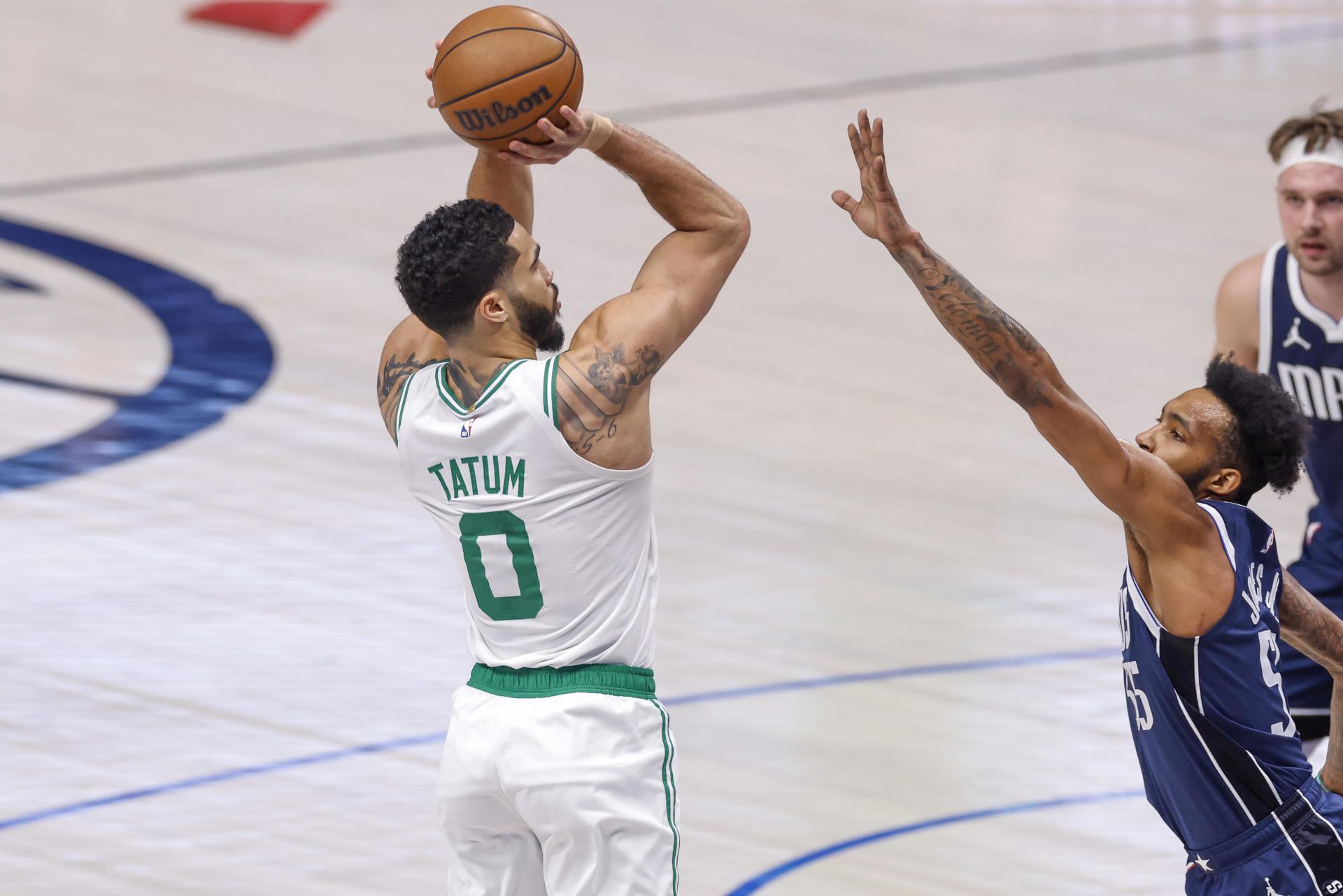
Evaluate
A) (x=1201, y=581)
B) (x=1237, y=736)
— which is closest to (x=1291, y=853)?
(x=1237, y=736)

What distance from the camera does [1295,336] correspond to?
18.1 ft

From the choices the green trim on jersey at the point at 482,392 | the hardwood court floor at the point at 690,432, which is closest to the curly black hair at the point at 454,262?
the green trim on jersey at the point at 482,392

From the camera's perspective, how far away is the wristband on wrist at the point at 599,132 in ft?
13.4

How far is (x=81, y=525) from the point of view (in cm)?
754

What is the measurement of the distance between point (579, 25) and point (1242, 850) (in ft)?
37.7

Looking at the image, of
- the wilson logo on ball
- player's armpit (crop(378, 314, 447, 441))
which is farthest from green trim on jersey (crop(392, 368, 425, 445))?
the wilson logo on ball

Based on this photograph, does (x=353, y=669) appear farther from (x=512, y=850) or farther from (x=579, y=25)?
(x=579, y=25)

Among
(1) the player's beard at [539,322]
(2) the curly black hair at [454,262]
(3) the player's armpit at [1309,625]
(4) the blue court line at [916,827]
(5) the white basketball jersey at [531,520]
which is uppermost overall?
(2) the curly black hair at [454,262]

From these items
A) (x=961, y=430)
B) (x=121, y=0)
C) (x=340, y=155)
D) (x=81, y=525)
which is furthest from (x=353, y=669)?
(x=121, y=0)

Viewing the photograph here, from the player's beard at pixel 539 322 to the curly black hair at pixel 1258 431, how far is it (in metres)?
1.30

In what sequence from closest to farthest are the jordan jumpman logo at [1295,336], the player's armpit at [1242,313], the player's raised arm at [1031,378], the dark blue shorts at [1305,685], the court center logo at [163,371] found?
the player's raised arm at [1031,378], the dark blue shorts at [1305,685], the jordan jumpman logo at [1295,336], the player's armpit at [1242,313], the court center logo at [163,371]

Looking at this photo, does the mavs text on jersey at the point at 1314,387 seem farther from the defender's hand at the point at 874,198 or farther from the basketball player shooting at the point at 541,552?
the basketball player shooting at the point at 541,552

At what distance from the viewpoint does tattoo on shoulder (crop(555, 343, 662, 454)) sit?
12.4 ft

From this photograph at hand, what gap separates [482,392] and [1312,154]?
2815mm
